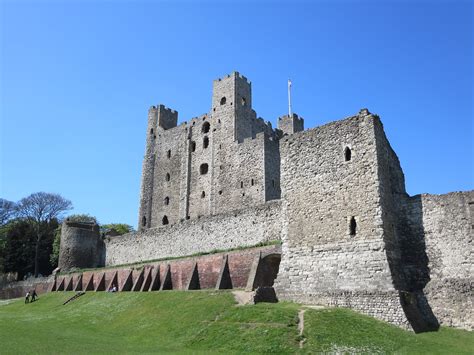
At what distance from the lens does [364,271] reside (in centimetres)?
2034

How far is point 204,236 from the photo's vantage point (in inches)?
1420

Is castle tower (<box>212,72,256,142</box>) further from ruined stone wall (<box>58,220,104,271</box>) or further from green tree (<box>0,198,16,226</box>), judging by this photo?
green tree (<box>0,198,16,226</box>)

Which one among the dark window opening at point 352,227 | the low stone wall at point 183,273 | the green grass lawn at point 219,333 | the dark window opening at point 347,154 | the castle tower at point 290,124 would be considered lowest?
the green grass lawn at point 219,333

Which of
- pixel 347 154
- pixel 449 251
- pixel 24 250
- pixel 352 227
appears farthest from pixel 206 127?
pixel 449 251

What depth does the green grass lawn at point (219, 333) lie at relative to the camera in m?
16.4

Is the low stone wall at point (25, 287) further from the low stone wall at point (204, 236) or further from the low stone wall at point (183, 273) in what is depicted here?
the low stone wall at point (204, 236)

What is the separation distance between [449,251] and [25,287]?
42.9 m

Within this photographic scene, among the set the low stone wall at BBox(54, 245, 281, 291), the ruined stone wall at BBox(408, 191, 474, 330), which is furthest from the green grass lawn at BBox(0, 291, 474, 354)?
the low stone wall at BBox(54, 245, 281, 291)

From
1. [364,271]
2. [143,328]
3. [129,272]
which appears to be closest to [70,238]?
[129,272]

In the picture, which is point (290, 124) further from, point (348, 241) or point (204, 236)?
point (348, 241)

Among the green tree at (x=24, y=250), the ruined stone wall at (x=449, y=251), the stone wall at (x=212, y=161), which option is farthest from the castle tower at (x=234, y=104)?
the green tree at (x=24, y=250)

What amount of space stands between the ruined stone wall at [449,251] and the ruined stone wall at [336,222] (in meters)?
2.40

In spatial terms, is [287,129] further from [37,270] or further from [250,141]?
[37,270]

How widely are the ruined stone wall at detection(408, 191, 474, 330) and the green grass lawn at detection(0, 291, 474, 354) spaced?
0.97 meters
